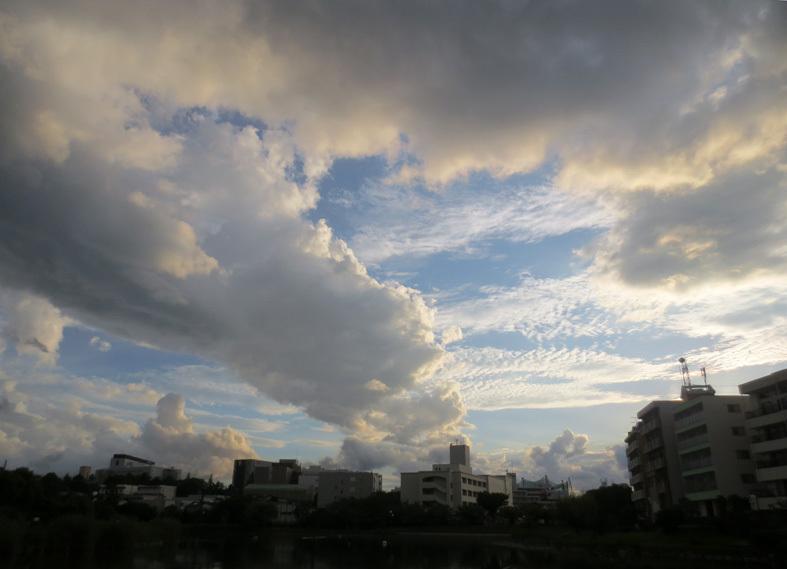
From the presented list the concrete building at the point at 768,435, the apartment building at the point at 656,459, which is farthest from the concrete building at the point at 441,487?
the concrete building at the point at 768,435

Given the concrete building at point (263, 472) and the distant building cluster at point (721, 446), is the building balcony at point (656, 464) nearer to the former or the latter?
the distant building cluster at point (721, 446)

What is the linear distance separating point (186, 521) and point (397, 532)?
122 feet

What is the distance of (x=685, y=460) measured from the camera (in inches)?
2372

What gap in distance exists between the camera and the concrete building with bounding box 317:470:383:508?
384ft

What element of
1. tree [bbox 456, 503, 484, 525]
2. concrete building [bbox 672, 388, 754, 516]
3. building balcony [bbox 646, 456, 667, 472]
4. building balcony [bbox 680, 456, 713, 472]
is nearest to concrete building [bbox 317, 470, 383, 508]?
tree [bbox 456, 503, 484, 525]

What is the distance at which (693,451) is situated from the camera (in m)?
57.7

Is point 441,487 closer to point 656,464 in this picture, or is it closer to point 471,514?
point 471,514

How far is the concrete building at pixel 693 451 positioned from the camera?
52375 millimetres

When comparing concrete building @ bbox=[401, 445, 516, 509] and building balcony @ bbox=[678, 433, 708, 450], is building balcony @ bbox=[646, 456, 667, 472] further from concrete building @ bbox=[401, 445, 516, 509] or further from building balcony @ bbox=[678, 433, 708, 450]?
concrete building @ bbox=[401, 445, 516, 509]

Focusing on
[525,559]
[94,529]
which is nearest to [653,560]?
[525,559]

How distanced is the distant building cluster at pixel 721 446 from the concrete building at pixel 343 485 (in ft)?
213

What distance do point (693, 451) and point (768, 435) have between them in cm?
943

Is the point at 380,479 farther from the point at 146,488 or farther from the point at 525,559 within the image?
the point at 525,559

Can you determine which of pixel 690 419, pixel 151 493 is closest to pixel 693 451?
pixel 690 419
